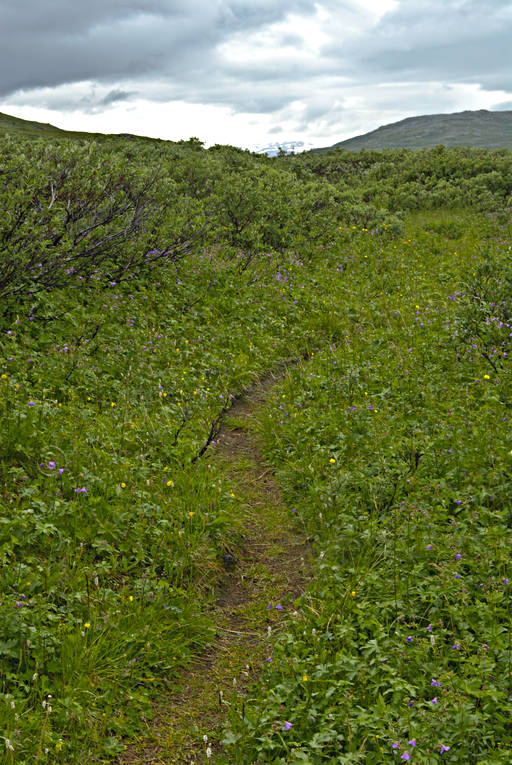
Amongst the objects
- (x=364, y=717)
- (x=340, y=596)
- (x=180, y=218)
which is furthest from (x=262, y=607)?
(x=180, y=218)

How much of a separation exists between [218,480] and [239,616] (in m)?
1.59

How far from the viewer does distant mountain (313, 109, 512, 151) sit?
128 ft

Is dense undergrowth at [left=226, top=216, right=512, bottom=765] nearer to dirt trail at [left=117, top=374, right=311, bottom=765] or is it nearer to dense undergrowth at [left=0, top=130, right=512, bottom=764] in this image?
dense undergrowth at [left=0, top=130, right=512, bottom=764]

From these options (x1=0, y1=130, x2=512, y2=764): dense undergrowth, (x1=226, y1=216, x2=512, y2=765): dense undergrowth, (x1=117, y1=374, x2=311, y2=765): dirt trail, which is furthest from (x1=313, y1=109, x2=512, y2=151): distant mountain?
(x1=117, y1=374, x2=311, y2=765): dirt trail

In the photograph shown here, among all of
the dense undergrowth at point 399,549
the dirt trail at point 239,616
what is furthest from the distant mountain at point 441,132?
the dirt trail at point 239,616

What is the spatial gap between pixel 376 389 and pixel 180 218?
644cm

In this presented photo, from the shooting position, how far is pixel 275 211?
16.2m

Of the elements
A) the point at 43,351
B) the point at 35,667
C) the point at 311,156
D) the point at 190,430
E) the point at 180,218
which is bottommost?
the point at 35,667

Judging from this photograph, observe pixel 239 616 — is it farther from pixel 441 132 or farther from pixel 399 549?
pixel 441 132

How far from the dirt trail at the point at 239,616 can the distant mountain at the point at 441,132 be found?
33720mm

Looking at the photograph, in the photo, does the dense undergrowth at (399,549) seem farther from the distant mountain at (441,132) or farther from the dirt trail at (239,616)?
the distant mountain at (441,132)

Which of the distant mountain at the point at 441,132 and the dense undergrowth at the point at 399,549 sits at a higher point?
the distant mountain at the point at 441,132

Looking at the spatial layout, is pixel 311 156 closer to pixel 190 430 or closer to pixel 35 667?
pixel 190 430

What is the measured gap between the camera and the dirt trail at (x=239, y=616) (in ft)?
12.0
